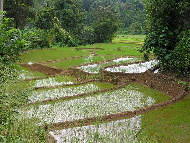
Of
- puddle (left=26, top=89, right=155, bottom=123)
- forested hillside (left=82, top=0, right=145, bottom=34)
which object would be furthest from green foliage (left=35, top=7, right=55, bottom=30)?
forested hillside (left=82, top=0, right=145, bottom=34)

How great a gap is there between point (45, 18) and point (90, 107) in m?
24.4

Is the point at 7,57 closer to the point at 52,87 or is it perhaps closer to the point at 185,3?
the point at 52,87

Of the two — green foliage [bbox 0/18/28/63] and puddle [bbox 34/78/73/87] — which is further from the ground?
green foliage [bbox 0/18/28/63]

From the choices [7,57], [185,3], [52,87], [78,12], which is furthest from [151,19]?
[78,12]

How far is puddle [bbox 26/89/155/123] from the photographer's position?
8984 mm

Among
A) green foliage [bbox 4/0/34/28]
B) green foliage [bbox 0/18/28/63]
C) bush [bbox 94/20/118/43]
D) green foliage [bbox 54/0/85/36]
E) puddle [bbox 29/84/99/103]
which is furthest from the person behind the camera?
bush [bbox 94/20/118/43]

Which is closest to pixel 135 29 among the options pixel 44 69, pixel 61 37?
pixel 61 37

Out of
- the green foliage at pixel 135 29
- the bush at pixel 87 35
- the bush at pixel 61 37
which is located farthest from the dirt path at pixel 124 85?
the green foliage at pixel 135 29

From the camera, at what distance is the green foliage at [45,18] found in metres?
31.9

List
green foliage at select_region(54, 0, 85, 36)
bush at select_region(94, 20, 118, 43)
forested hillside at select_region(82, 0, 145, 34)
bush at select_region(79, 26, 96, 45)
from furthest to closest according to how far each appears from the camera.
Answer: forested hillside at select_region(82, 0, 145, 34)
bush at select_region(79, 26, 96, 45)
bush at select_region(94, 20, 118, 43)
green foliage at select_region(54, 0, 85, 36)

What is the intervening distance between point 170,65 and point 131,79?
6.11ft

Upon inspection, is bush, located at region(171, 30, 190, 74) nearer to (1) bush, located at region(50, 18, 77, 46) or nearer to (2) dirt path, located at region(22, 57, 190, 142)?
(2) dirt path, located at region(22, 57, 190, 142)

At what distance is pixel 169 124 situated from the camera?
324 inches

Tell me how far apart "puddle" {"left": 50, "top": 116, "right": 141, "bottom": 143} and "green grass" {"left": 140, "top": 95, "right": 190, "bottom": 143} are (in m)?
0.31
